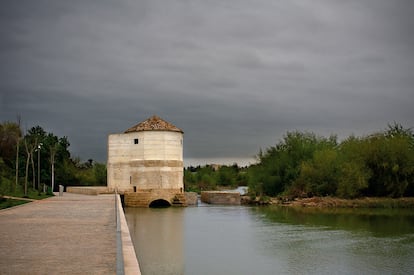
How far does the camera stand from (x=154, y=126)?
3662 cm

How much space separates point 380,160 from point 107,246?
30278mm

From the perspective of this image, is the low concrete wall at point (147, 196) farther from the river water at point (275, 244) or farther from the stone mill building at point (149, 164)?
the river water at point (275, 244)

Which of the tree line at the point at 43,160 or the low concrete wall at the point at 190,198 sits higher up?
the tree line at the point at 43,160

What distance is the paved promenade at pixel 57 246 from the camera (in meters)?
7.80

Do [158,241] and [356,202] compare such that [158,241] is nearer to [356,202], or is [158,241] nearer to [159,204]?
[159,204]

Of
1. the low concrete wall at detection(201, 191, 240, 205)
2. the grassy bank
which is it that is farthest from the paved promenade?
the low concrete wall at detection(201, 191, 240, 205)

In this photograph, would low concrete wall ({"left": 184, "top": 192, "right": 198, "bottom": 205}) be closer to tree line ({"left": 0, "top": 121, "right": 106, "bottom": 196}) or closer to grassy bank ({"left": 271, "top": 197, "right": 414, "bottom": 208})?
grassy bank ({"left": 271, "top": 197, "right": 414, "bottom": 208})

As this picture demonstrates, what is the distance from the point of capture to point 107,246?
9.98 meters

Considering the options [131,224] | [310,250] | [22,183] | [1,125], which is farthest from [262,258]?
[1,125]

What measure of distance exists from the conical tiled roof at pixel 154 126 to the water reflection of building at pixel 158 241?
27.7 ft

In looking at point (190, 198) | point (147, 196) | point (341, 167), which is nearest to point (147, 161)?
point (147, 196)

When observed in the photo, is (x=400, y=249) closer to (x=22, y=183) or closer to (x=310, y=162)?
(x=310, y=162)

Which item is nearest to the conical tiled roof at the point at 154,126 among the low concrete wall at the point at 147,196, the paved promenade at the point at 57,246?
the low concrete wall at the point at 147,196

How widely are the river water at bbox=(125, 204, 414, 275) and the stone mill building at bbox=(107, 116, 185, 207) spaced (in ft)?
26.2
